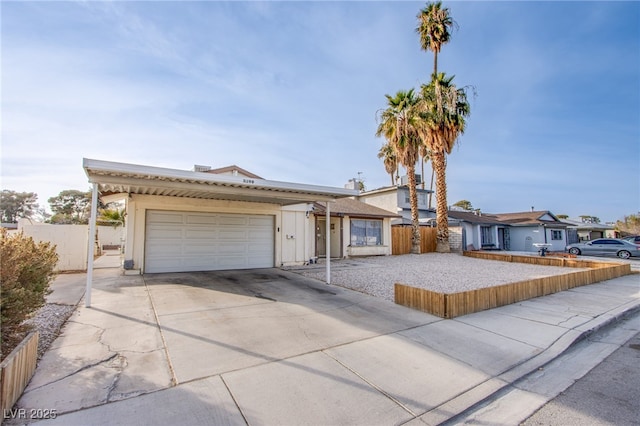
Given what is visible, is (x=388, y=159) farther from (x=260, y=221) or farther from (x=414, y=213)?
(x=260, y=221)

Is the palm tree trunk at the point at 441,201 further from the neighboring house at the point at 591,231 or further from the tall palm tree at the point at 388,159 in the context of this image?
the neighboring house at the point at 591,231

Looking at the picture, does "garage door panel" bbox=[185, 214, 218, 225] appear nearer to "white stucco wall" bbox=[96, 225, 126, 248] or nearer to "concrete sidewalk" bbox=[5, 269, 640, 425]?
"concrete sidewalk" bbox=[5, 269, 640, 425]

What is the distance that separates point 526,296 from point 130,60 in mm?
11462

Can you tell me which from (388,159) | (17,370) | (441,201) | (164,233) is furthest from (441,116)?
(17,370)

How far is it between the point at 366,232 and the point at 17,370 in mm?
16142

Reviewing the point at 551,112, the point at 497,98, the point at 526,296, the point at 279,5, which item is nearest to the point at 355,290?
the point at 526,296

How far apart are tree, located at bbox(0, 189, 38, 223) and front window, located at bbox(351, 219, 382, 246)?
44260 millimetres

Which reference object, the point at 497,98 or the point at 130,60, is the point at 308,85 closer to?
the point at 130,60

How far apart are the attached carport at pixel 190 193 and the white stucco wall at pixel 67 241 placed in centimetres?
194

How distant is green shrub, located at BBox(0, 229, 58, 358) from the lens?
9.82ft

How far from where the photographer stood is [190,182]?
7.12 m

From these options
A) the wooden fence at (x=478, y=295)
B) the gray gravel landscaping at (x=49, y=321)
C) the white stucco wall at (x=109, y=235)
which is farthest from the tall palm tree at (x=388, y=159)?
the gray gravel landscaping at (x=49, y=321)

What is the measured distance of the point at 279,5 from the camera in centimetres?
828

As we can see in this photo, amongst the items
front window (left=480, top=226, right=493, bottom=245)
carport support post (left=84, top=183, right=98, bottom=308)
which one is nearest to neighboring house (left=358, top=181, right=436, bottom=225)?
front window (left=480, top=226, right=493, bottom=245)
